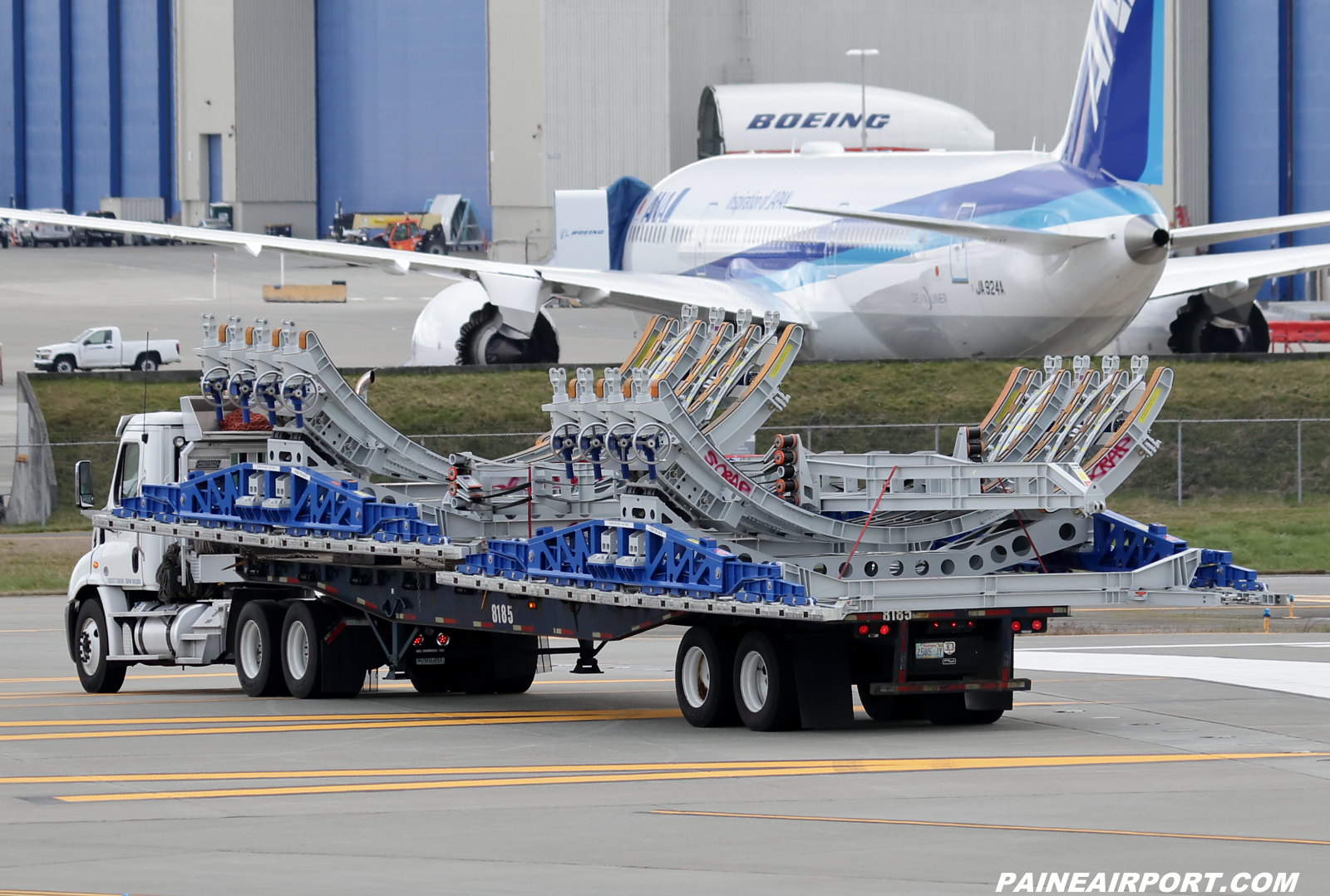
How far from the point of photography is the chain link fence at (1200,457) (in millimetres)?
40125

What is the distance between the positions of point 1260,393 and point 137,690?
26190 millimetres

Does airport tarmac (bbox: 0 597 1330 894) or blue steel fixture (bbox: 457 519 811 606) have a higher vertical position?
blue steel fixture (bbox: 457 519 811 606)

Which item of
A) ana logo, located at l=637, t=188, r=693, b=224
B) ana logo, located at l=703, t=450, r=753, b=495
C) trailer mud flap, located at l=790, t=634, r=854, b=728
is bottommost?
trailer mud flap, located at l=790, t=634, r=854, b=728

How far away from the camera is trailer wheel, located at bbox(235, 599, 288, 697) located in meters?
21.1

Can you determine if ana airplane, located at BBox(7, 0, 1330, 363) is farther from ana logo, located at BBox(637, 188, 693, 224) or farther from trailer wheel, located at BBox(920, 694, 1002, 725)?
trailer wheel, located at BBox(920, 694, 1002, 725)

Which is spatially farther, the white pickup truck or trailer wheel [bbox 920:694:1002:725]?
the white pickup truck

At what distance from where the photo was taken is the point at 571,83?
87938 mm

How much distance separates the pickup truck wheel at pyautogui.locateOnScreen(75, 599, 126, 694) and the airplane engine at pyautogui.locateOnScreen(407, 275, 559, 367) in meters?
21.3

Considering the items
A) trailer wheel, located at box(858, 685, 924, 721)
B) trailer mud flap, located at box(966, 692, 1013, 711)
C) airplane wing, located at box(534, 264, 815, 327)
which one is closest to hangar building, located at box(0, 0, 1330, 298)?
airplane wing, located at box(534, 264, 815, 327)

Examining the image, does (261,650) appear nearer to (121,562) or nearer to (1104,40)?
(121,562)

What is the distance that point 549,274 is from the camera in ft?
136

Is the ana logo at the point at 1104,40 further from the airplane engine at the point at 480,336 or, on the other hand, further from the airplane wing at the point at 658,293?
the airplane engine at the point at 480,336

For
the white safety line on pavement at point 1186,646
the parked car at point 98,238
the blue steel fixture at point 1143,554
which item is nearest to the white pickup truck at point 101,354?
the white safety line on pavement at point 1186,646

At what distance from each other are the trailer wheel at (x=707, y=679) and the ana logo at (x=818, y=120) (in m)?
73.6
